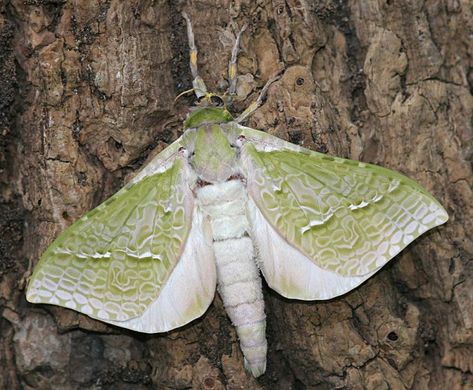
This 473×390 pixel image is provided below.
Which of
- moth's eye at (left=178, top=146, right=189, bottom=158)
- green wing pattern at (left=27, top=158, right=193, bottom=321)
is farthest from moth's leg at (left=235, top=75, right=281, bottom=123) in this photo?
green wing pattern at (left=27, top=158, right=193, bottom=321)

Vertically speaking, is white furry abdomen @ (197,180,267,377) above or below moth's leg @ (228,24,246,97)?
below

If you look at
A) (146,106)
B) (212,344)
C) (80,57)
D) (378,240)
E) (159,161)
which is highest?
(80,57)

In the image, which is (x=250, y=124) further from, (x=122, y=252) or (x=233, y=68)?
(x=122, y=252)

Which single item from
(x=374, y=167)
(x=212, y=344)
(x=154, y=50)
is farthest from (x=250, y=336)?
(x=154, y=50)

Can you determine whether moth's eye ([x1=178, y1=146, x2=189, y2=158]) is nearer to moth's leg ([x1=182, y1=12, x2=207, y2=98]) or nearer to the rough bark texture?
the rough bark texture

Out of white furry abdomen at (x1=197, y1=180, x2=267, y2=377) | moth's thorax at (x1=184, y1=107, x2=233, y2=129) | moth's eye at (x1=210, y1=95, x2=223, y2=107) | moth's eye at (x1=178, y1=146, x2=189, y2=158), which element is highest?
moth's eye at (x1=210, y1=95, x2=223, y2=107)

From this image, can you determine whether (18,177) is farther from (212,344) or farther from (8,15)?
(212,344)

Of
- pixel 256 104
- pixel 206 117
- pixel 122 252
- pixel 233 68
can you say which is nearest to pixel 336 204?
pixel 256 104
